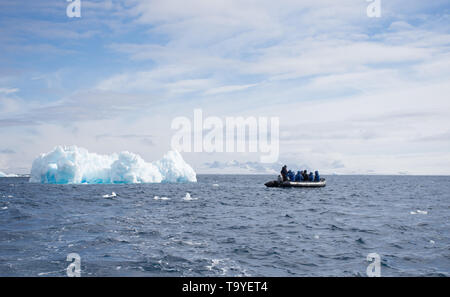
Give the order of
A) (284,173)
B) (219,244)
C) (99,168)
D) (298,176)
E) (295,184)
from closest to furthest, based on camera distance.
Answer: (219,244) < (295,184) < (298,176) < (284,173) < (99,168)

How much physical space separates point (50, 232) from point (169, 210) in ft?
41.3

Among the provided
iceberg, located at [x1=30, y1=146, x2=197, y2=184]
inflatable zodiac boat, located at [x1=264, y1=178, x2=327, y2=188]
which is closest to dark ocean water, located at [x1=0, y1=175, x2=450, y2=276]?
inflatable zodiac boat, located at [x1=264, y1=178, x2=327, y2=188]

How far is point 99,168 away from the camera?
79.7 meters

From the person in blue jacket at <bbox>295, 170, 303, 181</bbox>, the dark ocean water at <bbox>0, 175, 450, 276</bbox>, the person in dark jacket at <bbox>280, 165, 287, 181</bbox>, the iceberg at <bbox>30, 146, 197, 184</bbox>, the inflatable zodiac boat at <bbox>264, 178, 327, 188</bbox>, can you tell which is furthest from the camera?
the iceberg at <bbox>30, 146, 197, 184</bbox>

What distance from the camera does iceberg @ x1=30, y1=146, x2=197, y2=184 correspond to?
2827 inches

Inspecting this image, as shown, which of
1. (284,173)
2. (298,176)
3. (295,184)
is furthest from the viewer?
(284,173)

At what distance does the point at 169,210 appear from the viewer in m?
31.1

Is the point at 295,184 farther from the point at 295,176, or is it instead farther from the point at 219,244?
the point at 219,244

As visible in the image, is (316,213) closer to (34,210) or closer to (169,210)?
(169,210)

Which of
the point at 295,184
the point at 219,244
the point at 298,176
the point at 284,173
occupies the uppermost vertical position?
the point at 284,173

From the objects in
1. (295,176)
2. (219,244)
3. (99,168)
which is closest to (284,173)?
(295,176)

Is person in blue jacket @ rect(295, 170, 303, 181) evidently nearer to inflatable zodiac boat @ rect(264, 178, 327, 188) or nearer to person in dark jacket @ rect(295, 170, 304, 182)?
person in dark jacket @ rect(295, 170, 304, 182)

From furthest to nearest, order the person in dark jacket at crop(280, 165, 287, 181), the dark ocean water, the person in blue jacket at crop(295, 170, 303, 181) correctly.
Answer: the person in dark jacket at crop(280, 165, 287, 181), the person in blue jacket at crop(295, 170, 303, 181), the dark ocean water
